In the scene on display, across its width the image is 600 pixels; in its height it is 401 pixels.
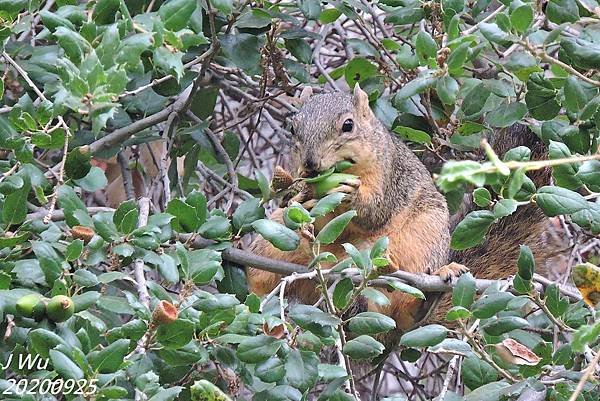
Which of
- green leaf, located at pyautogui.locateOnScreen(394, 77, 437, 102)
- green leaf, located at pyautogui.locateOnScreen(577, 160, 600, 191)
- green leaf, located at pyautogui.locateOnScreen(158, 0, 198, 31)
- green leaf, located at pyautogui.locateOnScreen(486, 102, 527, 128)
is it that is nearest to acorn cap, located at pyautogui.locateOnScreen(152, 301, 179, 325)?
green leaf, located at pyautogui.locateOnScreen(158, 0, 198, 31)

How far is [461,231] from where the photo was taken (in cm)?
160

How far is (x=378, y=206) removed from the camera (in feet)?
7.61

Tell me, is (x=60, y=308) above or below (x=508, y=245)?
above

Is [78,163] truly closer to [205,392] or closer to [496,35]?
[205,392]

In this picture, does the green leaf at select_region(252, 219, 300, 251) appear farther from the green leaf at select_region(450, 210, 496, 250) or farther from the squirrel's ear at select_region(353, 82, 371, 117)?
the squirrel's ear at select_region(353, 82, 371, 117)

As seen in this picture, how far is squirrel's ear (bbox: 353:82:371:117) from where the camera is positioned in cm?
230

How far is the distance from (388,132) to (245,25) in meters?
0.57

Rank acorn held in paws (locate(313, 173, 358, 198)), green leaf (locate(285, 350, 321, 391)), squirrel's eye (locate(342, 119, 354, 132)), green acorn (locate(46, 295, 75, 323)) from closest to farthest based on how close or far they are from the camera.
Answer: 1. green acorn (locate(46, 295, 75, 323))
2. green leaf (locate(285, 350, 321, 391))
3. acorn held in paws (locate(313, 173, 358, 198))
4. squirrel's eye (locate(342, 119, 354, 132))

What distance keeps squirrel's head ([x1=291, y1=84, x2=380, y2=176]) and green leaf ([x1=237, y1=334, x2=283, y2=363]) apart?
28.0 inches

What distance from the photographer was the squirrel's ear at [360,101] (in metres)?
2.30

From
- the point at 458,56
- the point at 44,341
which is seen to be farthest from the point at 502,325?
the point at 44,341

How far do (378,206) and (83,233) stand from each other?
Answer: 97cm

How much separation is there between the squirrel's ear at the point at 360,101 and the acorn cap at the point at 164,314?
1.08 m

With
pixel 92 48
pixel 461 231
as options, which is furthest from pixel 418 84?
pixel 92 48
